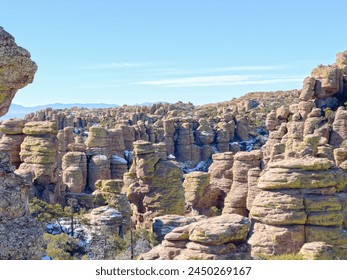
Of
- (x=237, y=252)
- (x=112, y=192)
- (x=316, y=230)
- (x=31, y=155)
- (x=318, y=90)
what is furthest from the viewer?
(x=318, y=90)

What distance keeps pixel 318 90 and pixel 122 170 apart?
21.6 metres

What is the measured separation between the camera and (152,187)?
1446 inches

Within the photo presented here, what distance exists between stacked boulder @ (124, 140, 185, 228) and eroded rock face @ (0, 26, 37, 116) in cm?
2641

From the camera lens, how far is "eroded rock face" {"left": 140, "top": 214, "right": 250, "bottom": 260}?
51.4ft

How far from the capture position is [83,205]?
1410 inches

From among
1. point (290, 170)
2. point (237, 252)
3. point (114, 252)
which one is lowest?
point (114, 252)

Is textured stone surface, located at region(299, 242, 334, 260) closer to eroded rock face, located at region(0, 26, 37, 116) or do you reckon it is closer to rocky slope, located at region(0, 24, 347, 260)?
rocky slope, located at region(0, 24, 347, 260)

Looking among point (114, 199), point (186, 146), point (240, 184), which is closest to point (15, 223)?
point (114, 199)

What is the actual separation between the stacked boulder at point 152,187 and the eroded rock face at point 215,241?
1882 cm

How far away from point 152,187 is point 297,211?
16.2 m

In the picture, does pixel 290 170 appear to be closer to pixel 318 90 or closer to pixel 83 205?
pixel 83 205

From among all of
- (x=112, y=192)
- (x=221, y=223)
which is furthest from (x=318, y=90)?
(x=221, y=223)

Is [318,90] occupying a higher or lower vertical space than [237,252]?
higher

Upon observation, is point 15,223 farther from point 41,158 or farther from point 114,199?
point 41,158
